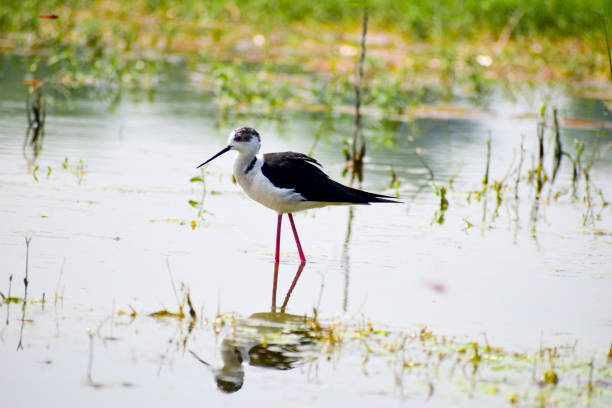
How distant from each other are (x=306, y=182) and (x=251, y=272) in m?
0.85

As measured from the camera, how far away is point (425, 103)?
1448 cm

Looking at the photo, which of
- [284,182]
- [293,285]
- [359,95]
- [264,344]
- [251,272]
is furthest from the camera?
[359,95]

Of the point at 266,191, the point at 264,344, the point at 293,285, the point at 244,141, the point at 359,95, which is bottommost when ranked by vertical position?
the point at 264,344

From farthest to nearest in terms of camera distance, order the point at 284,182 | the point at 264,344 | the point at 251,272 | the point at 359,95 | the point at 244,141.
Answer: the point at 359,95 → the point at 244,141 → the point at 284,182 → the point at 251,272 → the point at 264,344

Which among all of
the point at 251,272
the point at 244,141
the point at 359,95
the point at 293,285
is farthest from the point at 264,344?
the point at 359,95

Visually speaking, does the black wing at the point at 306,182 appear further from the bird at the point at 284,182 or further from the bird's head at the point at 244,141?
the bird's head at the point at 244,141

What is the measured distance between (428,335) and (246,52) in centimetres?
1455

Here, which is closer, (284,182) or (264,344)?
(264,344)

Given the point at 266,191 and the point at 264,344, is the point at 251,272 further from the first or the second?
the point at 264,344

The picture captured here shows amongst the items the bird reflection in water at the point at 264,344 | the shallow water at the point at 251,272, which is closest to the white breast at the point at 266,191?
the shallow water at the point at 251,272

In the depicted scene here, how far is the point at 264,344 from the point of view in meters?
4.72

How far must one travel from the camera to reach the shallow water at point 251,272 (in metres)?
4.30

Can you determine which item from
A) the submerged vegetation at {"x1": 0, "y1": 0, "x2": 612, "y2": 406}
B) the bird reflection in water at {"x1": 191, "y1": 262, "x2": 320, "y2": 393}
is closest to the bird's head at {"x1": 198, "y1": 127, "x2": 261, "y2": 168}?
the submerged vegetation at {"x1": 0, "y1": 0, "x2": 612, "y2": 406}

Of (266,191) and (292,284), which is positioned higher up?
(266,191)
